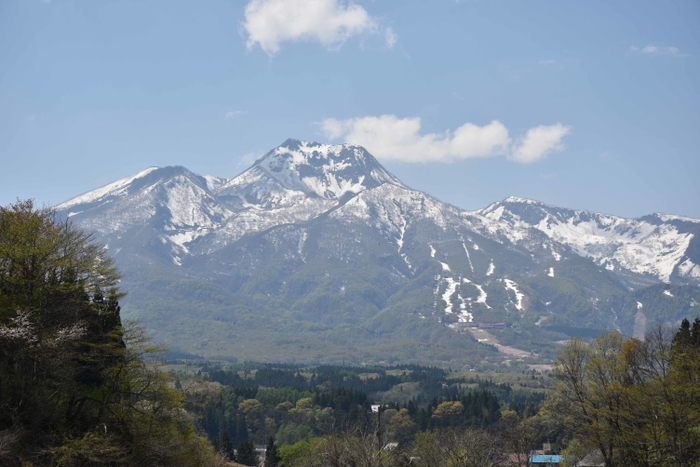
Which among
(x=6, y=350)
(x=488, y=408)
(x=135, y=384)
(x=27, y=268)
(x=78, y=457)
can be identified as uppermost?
(x=27, y=268)

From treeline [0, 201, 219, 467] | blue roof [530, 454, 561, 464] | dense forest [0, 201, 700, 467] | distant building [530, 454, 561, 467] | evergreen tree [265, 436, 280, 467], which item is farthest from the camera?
blue roof [530, 454, 561, 464]

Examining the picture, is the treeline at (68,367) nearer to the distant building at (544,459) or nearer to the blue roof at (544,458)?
the distant building at (544,459)

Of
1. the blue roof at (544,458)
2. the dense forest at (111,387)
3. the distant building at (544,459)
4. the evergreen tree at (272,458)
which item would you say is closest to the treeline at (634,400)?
the dense forest at (111,387)

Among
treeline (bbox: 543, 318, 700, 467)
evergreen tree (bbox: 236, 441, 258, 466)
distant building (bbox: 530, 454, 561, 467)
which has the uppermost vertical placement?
treeline (bbox: 543, 318, 700, 467)

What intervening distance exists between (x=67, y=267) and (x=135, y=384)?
1182 cm

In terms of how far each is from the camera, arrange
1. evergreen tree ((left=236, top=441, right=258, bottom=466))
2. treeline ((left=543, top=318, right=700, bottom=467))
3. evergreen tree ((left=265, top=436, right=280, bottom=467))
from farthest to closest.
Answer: evergreen tree ((left=236, top=441, right=258, bottom=466)), evergreen tree ((left=265, top=436, right=280, bottom=467)), treeline ((left=543, top=318, right=700, bottom=467))

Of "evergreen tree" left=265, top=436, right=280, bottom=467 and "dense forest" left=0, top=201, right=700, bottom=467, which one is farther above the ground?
"dense forest" left=0, top=201, right=700, bottom=467

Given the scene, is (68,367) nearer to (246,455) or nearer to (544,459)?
(246,455)

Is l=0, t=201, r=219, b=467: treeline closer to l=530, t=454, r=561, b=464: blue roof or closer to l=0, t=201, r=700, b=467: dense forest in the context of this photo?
l=0, t=201, r=700, b=467: dense forest

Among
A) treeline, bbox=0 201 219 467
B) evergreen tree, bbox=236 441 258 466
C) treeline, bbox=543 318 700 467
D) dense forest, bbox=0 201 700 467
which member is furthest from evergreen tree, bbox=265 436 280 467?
treeline, bbox=543 318 700 467

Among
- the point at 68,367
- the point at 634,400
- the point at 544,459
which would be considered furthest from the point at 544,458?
the point at 68,367

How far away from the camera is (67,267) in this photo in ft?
172

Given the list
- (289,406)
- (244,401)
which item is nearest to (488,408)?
(289,406)

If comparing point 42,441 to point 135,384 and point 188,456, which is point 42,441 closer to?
point 135,384
